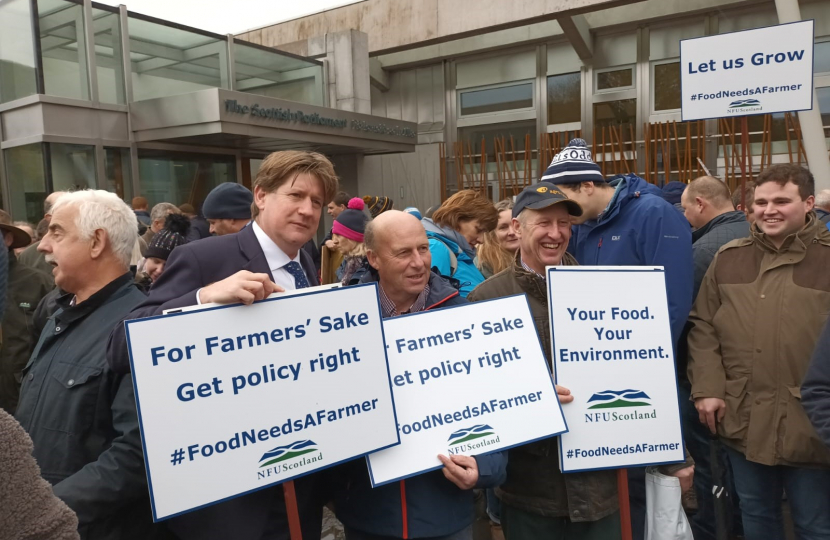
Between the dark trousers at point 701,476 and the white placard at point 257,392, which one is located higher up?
the white placard at point 257,392

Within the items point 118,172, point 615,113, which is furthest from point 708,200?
point 615,113

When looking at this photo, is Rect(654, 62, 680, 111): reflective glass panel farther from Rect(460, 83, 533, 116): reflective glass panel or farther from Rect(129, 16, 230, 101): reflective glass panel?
Rect(129, 16, 230, 101): reflective glass panel

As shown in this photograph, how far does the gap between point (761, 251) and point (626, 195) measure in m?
0.70

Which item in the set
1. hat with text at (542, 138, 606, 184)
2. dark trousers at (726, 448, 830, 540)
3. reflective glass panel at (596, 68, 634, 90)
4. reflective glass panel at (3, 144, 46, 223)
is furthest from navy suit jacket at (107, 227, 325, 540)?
reflective glass panel at (596, 68, 634, 90)

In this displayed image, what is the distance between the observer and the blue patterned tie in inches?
84.7

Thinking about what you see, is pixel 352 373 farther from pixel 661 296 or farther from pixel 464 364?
pixel 661 296

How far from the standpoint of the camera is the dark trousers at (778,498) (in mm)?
2502

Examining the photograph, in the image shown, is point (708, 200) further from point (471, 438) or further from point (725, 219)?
point (471, 438)

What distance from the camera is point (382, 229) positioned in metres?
2.25

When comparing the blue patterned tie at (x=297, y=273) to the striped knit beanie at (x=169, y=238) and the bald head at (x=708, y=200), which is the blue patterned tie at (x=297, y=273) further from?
the bald head at (x=708, y=200)

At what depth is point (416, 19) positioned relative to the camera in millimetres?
14633

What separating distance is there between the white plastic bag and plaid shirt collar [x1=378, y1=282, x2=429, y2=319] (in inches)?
43.9

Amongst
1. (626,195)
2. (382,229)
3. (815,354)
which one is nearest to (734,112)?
(626,195)

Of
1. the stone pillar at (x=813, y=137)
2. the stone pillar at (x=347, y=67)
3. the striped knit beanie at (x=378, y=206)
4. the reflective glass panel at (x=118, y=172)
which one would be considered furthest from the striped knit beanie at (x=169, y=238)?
the stone pillar at (x=347, y=67)
